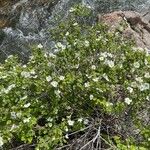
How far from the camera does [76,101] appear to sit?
17.7 feet

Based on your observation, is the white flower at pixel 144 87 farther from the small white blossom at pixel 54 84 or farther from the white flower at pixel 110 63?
the small white blossom at pixel 54 84

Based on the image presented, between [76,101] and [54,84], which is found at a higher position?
[54,84]

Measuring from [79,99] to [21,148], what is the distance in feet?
2.50

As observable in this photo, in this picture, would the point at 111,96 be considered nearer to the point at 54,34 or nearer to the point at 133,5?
the point at 54,34

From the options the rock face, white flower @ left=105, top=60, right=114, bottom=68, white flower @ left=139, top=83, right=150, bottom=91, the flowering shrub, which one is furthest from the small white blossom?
the rock face

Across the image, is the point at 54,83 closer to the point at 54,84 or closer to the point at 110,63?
the point at 54,84

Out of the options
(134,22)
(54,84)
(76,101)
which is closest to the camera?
(54,84)

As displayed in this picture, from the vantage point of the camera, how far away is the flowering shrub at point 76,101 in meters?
5.19

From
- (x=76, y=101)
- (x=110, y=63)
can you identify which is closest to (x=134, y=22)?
(x=110, y=63)

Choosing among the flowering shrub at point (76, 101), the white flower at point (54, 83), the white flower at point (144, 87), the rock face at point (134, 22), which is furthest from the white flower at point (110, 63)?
the rock face at point (134, 22)

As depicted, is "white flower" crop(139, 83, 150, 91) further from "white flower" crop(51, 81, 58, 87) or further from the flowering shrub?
"white flower" crop(51, 81, 58, 87)

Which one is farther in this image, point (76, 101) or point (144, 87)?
point (76, 101)

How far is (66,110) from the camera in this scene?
5.45 meters

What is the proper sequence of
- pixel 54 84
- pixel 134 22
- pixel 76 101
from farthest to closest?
pixel 134 22 < pixel 76 101 < pixel 54 84
